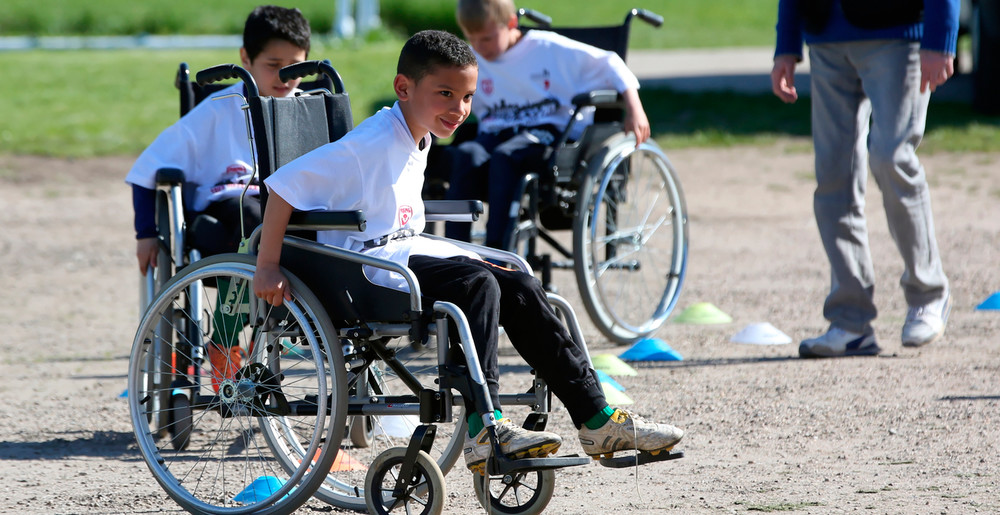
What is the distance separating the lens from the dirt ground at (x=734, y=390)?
11.4 feet

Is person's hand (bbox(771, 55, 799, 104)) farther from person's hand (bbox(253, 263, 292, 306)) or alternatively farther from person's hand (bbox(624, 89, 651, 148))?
person's hand (bbox(253, 263, 292, 306))

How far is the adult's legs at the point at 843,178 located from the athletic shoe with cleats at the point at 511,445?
2.30 metres

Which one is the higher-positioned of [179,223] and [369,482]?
[179,223]

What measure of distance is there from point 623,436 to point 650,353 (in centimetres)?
198

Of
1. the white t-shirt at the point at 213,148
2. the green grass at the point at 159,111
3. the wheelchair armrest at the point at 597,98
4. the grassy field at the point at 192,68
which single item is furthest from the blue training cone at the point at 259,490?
the grassy field at the point at 192,68

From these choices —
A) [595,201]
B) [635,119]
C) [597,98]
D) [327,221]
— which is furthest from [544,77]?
[327,221]

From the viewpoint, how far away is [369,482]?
3.14 m

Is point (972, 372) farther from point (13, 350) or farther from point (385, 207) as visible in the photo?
point (13, 350)

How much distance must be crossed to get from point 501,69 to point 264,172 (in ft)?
6.95

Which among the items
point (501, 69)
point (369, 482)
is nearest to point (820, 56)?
point (501, 69)

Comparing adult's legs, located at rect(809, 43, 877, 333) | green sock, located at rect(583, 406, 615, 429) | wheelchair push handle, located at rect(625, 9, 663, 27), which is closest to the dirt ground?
adult's legs, located at rect(809, 43, 877, 333)

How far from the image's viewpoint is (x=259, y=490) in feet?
11.3

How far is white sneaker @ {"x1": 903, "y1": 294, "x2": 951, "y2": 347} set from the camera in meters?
4.93

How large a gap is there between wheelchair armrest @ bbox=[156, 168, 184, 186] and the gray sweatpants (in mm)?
2371
